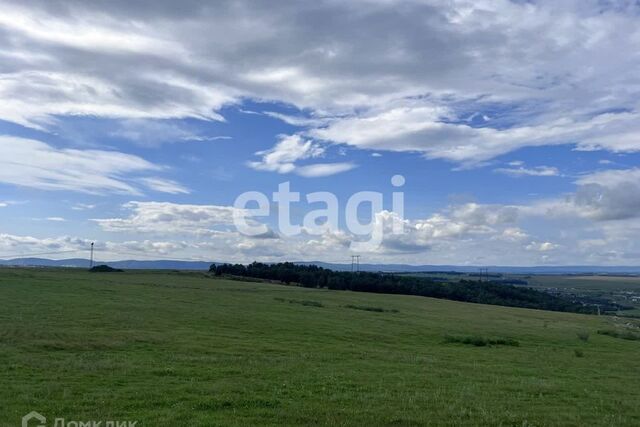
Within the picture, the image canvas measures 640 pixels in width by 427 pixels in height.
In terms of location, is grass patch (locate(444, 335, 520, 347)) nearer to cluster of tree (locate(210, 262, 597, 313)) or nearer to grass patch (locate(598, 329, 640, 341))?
grass patch (locate(598, 329, 640, 341))

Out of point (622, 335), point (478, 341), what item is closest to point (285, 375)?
point (478, 341)

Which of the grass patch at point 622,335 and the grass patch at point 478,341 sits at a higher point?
the grass patch at point 478,341

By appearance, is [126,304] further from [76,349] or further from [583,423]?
[583,423]

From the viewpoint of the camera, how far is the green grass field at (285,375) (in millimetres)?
14828

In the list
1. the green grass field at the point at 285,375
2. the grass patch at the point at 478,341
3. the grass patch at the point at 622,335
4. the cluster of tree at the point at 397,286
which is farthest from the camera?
the cluster of tree at the point at 397,286

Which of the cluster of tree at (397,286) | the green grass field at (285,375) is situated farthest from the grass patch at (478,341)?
the cluster of tree at (397,286)

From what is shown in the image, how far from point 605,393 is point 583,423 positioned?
21.3 ft

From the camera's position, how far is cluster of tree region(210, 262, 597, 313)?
128 meters

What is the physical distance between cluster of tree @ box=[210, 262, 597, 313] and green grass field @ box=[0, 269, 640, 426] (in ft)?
290

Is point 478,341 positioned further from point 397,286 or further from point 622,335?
point 397,286

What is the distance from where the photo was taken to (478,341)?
126 feet

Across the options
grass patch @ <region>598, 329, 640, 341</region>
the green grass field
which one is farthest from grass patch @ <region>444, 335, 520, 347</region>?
grass patch @ <region>598, 329, 640, 341</region>

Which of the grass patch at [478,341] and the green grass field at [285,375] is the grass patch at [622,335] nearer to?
the green grass field at [285,375]

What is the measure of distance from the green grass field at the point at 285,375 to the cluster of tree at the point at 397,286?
88.4 meters
